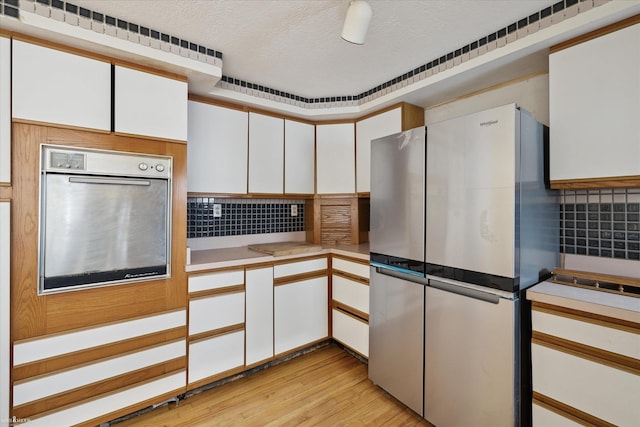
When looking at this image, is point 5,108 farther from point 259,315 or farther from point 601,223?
point 601,223

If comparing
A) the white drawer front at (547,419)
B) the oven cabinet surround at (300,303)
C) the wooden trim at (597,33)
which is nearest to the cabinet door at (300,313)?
the oven cabinet surround at (300,303)

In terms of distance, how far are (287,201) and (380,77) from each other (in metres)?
1.51

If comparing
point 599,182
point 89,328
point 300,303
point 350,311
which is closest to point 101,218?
point 89,328

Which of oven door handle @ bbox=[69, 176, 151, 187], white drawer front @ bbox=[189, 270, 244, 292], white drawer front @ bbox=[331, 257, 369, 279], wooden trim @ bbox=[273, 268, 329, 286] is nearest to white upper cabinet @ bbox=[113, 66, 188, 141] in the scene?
oven door handle @ bbox=[69, 176, 151, 187]

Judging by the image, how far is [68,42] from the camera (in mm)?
1509

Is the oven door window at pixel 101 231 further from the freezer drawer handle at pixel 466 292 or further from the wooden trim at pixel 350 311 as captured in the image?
the freezer drawer handle at pixel 466 292

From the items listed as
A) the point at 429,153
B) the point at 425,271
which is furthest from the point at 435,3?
the point at 425,271

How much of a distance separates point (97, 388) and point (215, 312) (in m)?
0.71

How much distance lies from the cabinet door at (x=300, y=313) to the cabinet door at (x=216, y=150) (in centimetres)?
97

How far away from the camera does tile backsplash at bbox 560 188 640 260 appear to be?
1.52m

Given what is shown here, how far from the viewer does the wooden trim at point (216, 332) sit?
1928mm

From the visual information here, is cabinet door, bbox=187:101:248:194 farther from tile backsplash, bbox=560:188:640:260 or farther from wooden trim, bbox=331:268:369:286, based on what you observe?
tile backsplash, bbox=560:188:640:260

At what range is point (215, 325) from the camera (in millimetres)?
2008

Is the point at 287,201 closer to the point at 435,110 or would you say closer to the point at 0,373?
the point at 435,110
